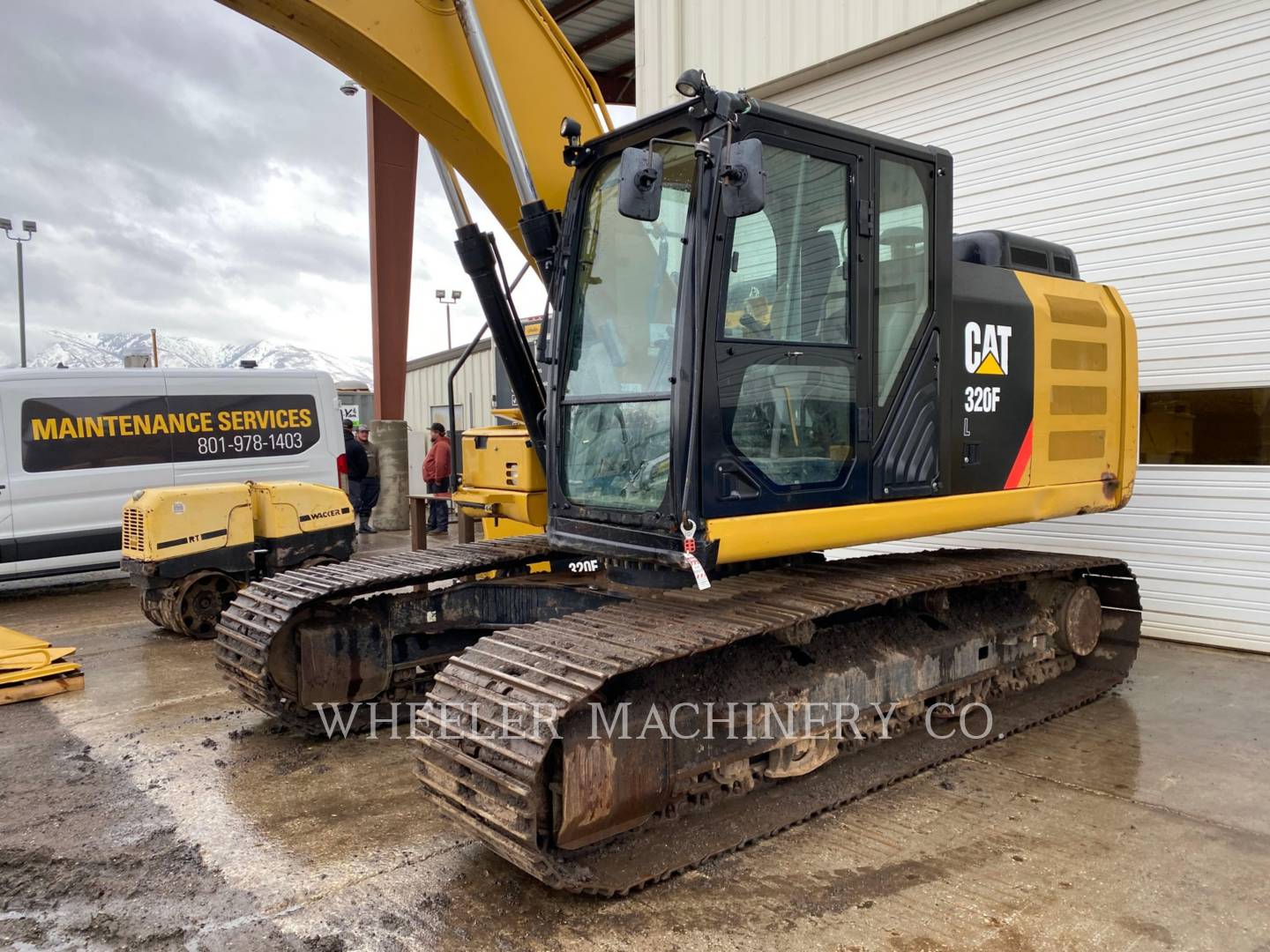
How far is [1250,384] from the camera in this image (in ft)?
21.6

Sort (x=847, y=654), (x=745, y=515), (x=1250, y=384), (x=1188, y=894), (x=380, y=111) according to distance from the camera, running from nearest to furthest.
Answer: (x=1188, y=894) < (x=745, y=515) < (x=847, y=654) < (x=1250, y=384) < (x=380, y=111)

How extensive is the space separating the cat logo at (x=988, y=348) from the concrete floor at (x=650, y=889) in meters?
1.98

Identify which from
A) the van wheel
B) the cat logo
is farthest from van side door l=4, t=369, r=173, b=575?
the cat logo

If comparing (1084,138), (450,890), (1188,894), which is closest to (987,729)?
(1188,894)

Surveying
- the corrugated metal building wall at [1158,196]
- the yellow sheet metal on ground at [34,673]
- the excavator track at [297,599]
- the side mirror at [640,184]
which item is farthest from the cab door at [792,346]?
the yellow sheet metal on ground at [34,673]

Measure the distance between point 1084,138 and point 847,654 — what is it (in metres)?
5.39

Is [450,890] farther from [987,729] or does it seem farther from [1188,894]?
[987,729]

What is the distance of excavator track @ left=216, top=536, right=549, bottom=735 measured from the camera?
4637 mm

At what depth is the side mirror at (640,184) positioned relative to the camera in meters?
3.21

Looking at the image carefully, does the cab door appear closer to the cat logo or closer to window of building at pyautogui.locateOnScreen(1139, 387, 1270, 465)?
the cat logo

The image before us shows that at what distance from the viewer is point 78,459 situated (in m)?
9.02

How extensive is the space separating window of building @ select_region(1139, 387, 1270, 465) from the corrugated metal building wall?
0.07m

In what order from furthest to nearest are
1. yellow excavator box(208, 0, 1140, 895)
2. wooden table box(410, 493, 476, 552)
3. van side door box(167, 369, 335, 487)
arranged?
van side door box(167, 369, 335, 487), wooden table box(410, 493, 476, 552), yellow excavator box(208, 0, 1140, 895)

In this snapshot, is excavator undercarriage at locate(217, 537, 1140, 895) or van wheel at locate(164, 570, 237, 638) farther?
van wheel at locate(164, 570, 237, 638)
